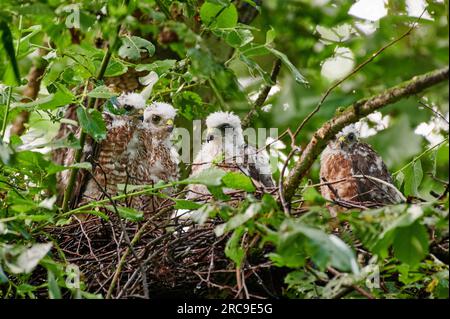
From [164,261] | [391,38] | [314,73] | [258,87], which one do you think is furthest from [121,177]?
[391,38]

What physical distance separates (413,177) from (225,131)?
5.30 ft

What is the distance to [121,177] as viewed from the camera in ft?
14.2

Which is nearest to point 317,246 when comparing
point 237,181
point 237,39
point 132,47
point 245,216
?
point 245,216

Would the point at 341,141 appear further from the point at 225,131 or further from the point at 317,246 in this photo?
the point at 317,246

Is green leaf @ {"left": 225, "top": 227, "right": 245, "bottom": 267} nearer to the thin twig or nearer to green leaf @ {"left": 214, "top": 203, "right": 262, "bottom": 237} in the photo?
green leaf @ {"left": 214, "top": 203, "right": 262, "bottom": 237}

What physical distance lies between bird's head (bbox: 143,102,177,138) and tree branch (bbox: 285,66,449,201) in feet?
7.43

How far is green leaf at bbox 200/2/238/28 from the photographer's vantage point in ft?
8.89

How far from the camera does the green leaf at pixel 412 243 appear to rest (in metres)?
1.78

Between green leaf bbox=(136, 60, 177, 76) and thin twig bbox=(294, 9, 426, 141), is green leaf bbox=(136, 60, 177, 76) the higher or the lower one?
the lower one

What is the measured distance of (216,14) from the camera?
2.64 meters

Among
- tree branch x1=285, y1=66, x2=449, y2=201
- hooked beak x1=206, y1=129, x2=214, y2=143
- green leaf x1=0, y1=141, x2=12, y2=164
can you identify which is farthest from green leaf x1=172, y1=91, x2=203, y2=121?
green leaf x1=0, y1=141, x2=12, y2=164

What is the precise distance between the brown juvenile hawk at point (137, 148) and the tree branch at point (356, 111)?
191cm

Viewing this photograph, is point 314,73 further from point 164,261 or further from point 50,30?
point 164,261
